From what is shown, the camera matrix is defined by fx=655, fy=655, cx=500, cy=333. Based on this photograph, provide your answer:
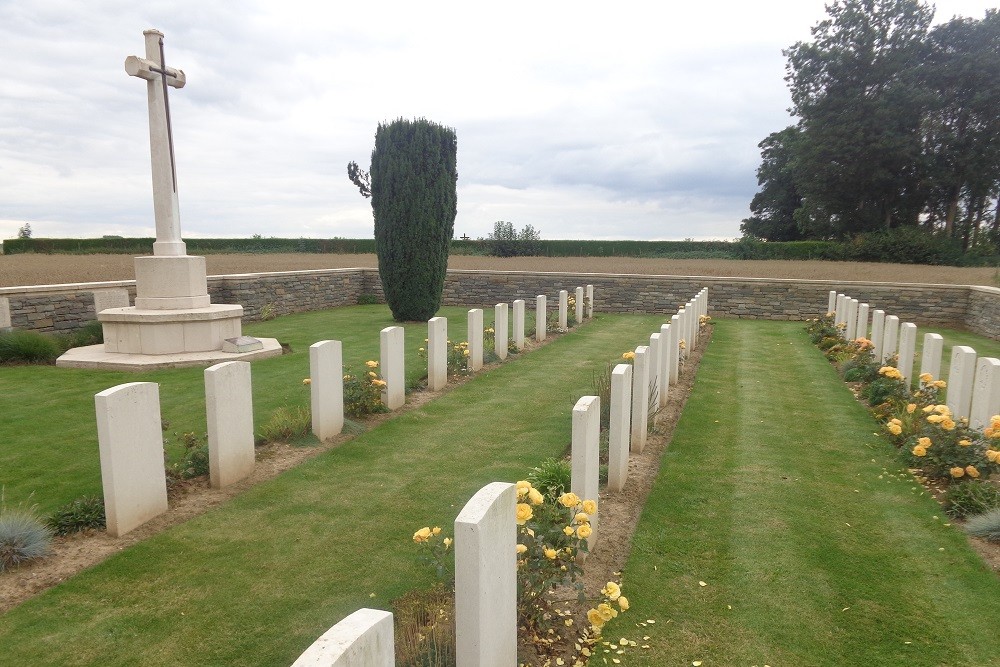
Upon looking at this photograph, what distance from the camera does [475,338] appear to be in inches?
372

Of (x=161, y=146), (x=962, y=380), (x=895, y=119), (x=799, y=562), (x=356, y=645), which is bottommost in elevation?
(x=799, y=562)

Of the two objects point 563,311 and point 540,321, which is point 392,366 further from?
point 563,311

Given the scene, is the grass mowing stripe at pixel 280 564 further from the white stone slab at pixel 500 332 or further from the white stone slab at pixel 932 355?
the white stone slab at pixel 932 355

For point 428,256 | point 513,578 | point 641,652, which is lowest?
point 641,652

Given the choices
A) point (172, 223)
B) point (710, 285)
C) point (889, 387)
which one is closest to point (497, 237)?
point (710, 285)

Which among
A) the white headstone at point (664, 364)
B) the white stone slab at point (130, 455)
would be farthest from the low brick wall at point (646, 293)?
the white headstone at point (664, 364)

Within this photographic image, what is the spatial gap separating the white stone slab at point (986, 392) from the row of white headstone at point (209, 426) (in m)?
5.57

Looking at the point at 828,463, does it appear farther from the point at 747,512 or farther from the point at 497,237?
the point at 497,237

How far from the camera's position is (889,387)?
752 cm

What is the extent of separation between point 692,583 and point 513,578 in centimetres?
149

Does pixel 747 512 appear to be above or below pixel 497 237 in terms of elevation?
below

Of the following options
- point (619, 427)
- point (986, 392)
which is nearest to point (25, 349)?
point (619, 427)

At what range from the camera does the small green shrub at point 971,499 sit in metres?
4.59

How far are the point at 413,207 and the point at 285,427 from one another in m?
8.99
